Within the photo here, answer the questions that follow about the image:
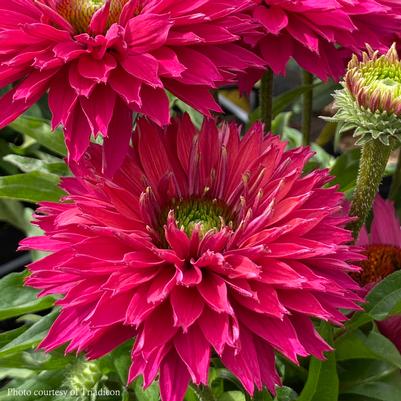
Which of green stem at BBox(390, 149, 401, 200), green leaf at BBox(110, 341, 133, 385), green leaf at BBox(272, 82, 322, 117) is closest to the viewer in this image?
green leaf at BBox(110, 341, 133, 385)

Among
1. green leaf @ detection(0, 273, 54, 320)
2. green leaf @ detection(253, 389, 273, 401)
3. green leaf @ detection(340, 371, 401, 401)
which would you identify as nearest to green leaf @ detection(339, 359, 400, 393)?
green leaf @ detection(340, 371, 401, 401)

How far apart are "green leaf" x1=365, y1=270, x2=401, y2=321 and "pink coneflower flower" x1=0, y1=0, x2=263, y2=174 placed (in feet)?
0.80

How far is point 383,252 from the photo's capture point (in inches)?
28.6

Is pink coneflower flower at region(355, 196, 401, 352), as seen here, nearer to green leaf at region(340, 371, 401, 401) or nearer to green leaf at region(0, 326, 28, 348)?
green leaf at region(340, 371, 401, 401)

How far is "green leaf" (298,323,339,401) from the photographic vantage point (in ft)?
1.90

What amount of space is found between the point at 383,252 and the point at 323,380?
18 centimetres

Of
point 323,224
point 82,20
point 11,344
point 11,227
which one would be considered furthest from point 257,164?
point 11,227

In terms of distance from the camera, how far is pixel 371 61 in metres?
0.51

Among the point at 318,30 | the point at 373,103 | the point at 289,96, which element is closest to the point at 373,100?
the point at 373,103

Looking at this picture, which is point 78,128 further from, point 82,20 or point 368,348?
point 368,348

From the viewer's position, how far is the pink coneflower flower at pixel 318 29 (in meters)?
0.56

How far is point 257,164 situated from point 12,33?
0.22 metres

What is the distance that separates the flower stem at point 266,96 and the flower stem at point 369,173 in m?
0.17

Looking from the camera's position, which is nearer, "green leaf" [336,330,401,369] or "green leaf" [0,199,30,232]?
"green leaf" [336,330,401,369]
